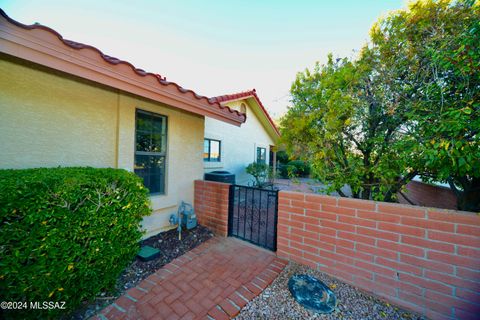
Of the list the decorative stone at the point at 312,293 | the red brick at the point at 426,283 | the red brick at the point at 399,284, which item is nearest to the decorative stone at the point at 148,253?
the decorative stone at the point at 312,293

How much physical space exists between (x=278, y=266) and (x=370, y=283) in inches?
49.3

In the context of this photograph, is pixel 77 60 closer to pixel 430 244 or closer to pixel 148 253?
pixel 148 253

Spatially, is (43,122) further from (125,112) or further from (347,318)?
(347,318)

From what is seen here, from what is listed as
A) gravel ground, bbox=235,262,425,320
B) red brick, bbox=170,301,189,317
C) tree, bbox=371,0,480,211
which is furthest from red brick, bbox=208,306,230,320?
tree, bbox=371,0,480,211

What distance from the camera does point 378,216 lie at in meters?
2.30

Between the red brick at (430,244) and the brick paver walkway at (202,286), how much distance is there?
1.74 m

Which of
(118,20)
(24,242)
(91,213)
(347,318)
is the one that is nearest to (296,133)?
(347,318)

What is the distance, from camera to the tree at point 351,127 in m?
2.62

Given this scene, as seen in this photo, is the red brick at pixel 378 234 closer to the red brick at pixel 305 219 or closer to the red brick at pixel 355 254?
the red brick at pixel 355 254

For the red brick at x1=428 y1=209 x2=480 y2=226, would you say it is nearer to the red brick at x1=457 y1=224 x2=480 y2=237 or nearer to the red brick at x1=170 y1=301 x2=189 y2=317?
the red brick at x1=457 y1=224 x2=480 y2=237

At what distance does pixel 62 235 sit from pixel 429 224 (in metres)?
4.01

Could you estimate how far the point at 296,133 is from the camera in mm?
3270

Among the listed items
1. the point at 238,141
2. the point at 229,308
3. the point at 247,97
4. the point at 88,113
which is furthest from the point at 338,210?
the point at 247,97

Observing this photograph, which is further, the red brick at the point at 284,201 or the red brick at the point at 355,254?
the red brick at the point at 284,201
